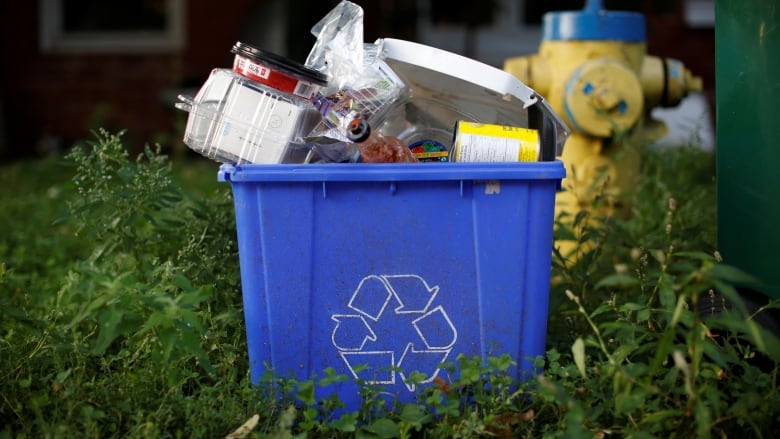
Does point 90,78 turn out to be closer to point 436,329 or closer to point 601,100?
point 601,100

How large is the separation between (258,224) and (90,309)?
47 cm

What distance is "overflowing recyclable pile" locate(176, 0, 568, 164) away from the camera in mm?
2518

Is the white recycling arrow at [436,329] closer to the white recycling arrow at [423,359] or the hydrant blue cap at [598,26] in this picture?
the white recycling arrow at [423,359]

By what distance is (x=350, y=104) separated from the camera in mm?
2607

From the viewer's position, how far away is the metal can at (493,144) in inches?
100

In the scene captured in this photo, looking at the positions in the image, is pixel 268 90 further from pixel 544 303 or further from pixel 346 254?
pixel 544 303

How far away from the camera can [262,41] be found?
9.23m

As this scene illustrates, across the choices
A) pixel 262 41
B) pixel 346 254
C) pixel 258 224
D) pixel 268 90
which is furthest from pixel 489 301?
pixel 262 41

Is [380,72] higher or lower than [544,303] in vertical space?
higher

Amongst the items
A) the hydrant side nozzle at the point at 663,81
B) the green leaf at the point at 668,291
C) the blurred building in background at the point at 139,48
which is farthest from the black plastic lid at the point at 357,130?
the blurred building in background at the point at 139,48

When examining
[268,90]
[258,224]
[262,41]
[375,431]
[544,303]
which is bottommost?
[375,431]

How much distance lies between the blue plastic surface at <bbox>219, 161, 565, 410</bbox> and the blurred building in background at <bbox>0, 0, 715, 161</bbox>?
21.8 ft

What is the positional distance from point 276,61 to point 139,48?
7.29 meters

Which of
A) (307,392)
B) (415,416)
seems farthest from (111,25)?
(415,416)
